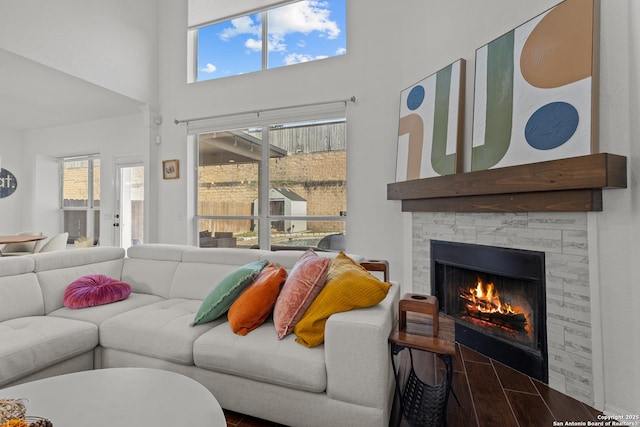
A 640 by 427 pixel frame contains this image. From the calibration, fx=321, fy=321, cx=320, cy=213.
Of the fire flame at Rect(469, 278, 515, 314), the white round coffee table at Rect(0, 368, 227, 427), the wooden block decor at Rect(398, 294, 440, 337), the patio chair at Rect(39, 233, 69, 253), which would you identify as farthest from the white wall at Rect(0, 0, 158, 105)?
the fire flame at Rect(469, 278, 515, 314)

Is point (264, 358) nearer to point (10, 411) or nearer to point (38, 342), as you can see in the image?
point (10, 411)

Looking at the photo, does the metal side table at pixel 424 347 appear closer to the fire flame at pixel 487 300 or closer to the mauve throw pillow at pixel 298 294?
the mauve throw pillow at pixel 298 294

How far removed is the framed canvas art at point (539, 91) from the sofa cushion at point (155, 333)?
220cm

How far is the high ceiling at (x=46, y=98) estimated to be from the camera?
338 cm

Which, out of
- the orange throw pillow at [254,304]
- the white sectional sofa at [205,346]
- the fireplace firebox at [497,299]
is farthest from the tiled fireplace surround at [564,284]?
the orange throw pillow at [254,304]

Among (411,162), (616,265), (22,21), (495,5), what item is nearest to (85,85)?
(22,21)

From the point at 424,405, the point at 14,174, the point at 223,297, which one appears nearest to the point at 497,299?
the point at 424,405

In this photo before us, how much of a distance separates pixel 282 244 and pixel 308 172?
977mm

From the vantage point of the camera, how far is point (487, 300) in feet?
8.21

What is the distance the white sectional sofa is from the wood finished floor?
0.27 m

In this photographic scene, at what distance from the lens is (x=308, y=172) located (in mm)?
3961

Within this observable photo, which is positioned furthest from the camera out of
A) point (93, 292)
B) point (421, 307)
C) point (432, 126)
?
point (432, 126)

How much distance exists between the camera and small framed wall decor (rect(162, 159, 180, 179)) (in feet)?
14.9

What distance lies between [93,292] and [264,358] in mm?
1552
